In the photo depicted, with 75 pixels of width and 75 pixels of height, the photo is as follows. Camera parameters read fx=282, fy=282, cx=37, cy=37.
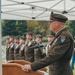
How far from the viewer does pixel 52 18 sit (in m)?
3.12

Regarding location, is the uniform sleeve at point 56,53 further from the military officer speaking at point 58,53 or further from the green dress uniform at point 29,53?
the green dress uniform at point 29,53

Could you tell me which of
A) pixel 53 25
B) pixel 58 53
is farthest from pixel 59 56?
pixel 53 25

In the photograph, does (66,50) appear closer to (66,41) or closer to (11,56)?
(66,41)

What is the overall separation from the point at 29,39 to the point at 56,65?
6642 millimetres

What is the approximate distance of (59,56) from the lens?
2.82m

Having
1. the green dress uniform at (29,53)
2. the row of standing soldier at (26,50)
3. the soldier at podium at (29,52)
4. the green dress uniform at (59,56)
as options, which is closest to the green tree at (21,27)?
the row of standing soldier at (26,50)

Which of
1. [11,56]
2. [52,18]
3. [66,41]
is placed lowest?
[11,56]

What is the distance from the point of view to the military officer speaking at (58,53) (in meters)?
2.83

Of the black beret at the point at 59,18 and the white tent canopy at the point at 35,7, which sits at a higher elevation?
the white tent canopy at the point at 35,7

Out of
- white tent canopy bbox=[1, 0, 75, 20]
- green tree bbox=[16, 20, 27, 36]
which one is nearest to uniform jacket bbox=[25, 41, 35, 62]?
white tent canopy bbox=[1, 0, 75, 20]

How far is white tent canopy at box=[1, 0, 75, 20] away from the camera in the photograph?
31.8 ft

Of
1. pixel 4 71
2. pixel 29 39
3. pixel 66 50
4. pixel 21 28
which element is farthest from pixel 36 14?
pixel 21 28

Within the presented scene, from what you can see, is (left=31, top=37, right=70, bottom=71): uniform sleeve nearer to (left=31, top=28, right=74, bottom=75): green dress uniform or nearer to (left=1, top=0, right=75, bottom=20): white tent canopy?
(left=31, top=28, right=74, bottom=75): green dress uniform

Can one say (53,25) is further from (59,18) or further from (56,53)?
(56,53)
